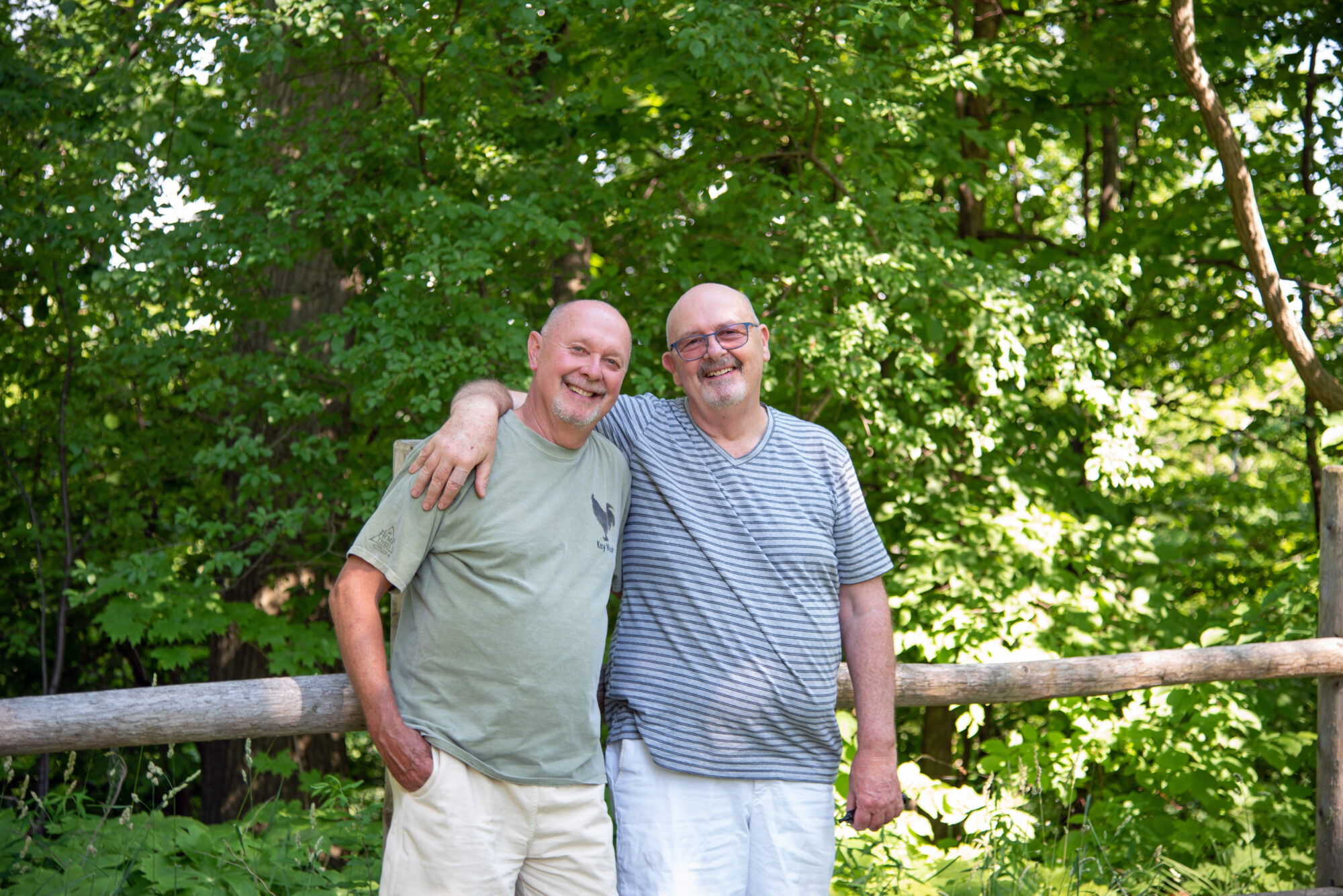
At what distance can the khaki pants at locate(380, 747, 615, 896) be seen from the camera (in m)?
2.16

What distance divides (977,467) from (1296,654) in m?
2.39

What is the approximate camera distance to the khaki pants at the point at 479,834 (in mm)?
2160

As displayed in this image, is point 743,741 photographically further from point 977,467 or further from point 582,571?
point 977,467

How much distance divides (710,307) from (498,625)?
93 centimetres

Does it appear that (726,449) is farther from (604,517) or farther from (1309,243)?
(1309,243)

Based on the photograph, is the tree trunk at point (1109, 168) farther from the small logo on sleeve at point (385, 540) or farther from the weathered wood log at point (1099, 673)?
the small logo on sleeve at point (385, 540)

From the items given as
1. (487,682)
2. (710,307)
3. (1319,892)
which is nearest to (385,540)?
(487,682)

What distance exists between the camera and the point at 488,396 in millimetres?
2391

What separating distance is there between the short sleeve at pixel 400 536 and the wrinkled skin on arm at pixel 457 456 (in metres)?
0.02

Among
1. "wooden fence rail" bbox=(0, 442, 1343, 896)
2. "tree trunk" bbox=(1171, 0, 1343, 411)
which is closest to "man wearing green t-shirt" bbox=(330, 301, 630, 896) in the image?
"wooden fence rail" bbox=(0, 442, 1343, 896)

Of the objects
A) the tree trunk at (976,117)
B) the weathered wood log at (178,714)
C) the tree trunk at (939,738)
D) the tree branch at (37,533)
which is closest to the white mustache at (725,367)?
the weathered wood log at (178,714)

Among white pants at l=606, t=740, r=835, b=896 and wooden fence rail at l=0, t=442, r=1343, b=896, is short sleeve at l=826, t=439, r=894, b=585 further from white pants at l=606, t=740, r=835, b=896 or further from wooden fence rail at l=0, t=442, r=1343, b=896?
white pants at l=606, t=740, r=835, b=896

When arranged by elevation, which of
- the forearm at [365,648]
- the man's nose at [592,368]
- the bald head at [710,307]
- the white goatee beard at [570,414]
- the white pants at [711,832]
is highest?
the bald head at [710,307]

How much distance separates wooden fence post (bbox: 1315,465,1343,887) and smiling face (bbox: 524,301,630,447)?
2.74m
